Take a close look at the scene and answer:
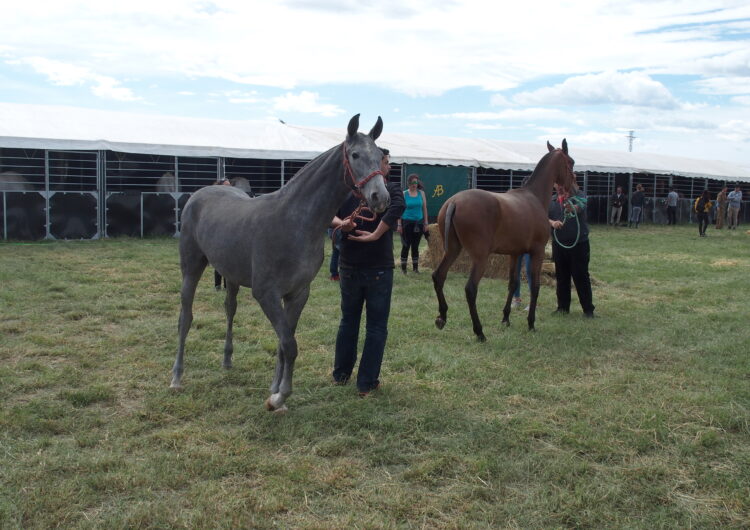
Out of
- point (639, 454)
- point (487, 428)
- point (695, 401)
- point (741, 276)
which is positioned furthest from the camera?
point (741, 276)

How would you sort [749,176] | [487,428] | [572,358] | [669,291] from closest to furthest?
[487,428], [572,358], [669,291], [749,176]

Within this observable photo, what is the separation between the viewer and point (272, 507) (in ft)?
11.0

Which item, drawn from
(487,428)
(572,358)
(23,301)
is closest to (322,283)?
(23,301)

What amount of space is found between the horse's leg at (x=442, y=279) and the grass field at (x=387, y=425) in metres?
0.20

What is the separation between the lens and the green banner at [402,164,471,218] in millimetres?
21719

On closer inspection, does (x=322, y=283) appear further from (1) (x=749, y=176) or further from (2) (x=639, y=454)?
(1) (x=749, y=176)

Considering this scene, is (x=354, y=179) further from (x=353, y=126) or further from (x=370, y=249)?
(x=370, y=249)

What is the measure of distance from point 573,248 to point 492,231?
1.55 metres

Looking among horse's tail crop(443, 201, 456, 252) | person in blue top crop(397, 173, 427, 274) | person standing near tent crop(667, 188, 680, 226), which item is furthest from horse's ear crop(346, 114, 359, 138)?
person standing near tent crop(667, 188, 680, 226)

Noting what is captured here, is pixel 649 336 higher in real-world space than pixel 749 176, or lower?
lower

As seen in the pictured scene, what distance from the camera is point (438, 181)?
22203 mm

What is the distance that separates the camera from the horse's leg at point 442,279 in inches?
285

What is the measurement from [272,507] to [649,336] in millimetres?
5502

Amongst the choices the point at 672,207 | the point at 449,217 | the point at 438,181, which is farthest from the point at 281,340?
the point at 672,207
